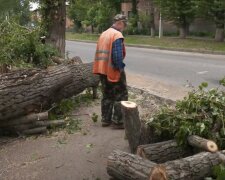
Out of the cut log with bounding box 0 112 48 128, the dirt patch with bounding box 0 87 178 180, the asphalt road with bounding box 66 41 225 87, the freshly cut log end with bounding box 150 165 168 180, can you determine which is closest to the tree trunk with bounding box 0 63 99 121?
the cut log with bounding box 0 112 48 128

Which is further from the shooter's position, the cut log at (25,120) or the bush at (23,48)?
the bush at (23,48)

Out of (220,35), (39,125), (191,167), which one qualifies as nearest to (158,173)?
(191,167)

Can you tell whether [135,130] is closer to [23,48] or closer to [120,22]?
[120,22]

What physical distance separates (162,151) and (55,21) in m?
7.02

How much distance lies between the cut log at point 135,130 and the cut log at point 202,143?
1.78 feet

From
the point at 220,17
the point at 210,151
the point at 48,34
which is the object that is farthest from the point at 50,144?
the point at 220,17

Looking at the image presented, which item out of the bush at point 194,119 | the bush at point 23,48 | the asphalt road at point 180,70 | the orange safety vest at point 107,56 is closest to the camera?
the bush at point 194,119

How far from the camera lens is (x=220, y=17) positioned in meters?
26.0

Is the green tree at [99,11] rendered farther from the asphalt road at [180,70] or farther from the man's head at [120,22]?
the man's head at [120,22]

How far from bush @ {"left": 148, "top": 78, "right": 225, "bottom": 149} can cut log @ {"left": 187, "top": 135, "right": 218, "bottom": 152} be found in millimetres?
85

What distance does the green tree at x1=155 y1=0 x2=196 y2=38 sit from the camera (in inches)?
1133

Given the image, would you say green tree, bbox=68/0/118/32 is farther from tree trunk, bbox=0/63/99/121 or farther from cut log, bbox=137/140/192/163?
cut log, bbox=137/140/192/163

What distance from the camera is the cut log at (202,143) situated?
16.7 feet

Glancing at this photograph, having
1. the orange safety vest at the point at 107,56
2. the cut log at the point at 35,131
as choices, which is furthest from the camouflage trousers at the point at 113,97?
the cut log at the point at 35,131
